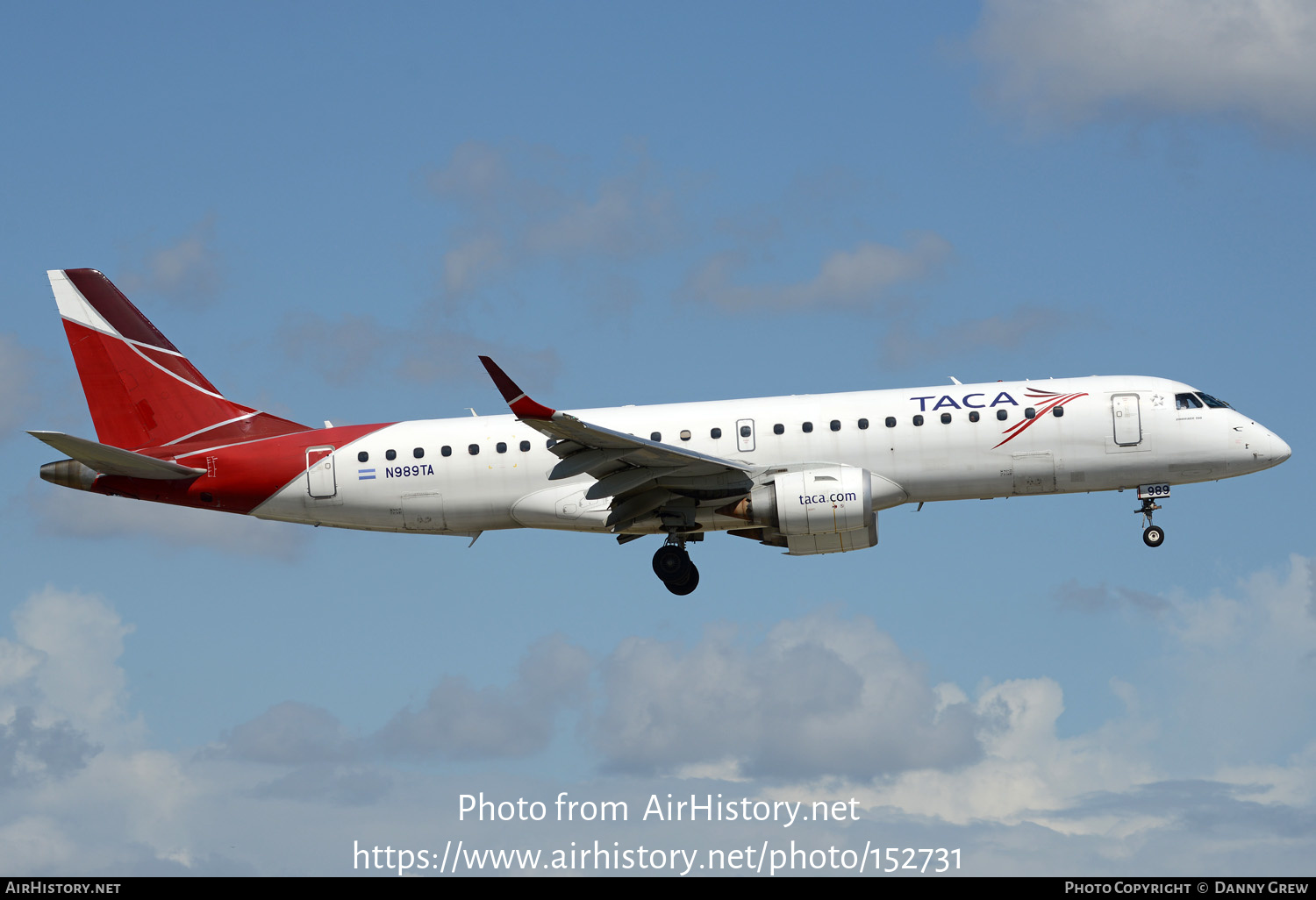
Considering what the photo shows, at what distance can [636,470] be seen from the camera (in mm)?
37062

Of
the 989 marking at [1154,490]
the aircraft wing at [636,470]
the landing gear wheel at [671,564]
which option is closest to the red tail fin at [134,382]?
the aircraft wing at [636,470]

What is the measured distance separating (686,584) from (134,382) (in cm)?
1736

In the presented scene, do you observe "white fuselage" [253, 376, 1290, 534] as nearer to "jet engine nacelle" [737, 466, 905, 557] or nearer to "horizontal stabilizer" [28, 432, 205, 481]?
"jet engine nacelle" [737, 466, 905, 557]

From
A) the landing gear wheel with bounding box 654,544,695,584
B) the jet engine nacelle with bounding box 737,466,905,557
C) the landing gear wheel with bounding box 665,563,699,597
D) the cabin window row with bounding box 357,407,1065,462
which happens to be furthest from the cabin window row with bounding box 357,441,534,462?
the jet engine nacelle with bounding box 737,466,905,557

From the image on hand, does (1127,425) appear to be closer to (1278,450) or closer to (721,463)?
(1278,450)

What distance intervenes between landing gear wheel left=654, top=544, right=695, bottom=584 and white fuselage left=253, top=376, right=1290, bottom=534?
0.84m

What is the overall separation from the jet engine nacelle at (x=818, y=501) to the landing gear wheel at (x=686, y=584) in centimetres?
298

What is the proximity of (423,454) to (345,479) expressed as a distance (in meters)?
2.33

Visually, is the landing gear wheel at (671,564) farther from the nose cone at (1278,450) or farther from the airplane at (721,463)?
the nose cone at (1278,450)

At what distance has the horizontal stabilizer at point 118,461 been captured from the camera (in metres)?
37.4

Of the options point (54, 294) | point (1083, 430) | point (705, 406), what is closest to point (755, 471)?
point (705, 406)

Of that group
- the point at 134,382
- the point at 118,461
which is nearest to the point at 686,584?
the point at 118,461

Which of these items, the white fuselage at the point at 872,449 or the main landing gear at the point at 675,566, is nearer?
the white fuselage at the point at 872,449

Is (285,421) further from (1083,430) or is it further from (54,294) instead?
(1083,430)
